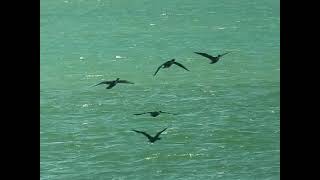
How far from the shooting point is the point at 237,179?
18.0 m

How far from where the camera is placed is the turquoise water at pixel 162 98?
18875mm

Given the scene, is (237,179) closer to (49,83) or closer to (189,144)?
(189,144)

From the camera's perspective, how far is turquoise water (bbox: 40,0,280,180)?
61.9 ft

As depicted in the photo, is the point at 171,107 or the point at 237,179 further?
the point at 171,107

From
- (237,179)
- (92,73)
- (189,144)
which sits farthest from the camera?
(92,73)

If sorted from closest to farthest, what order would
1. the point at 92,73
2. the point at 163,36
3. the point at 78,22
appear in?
1. the point at 92,73
2. the point at 163,36
3. the point at 78,22

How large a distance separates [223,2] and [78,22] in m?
7.53

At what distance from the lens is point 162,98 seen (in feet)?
80.1
